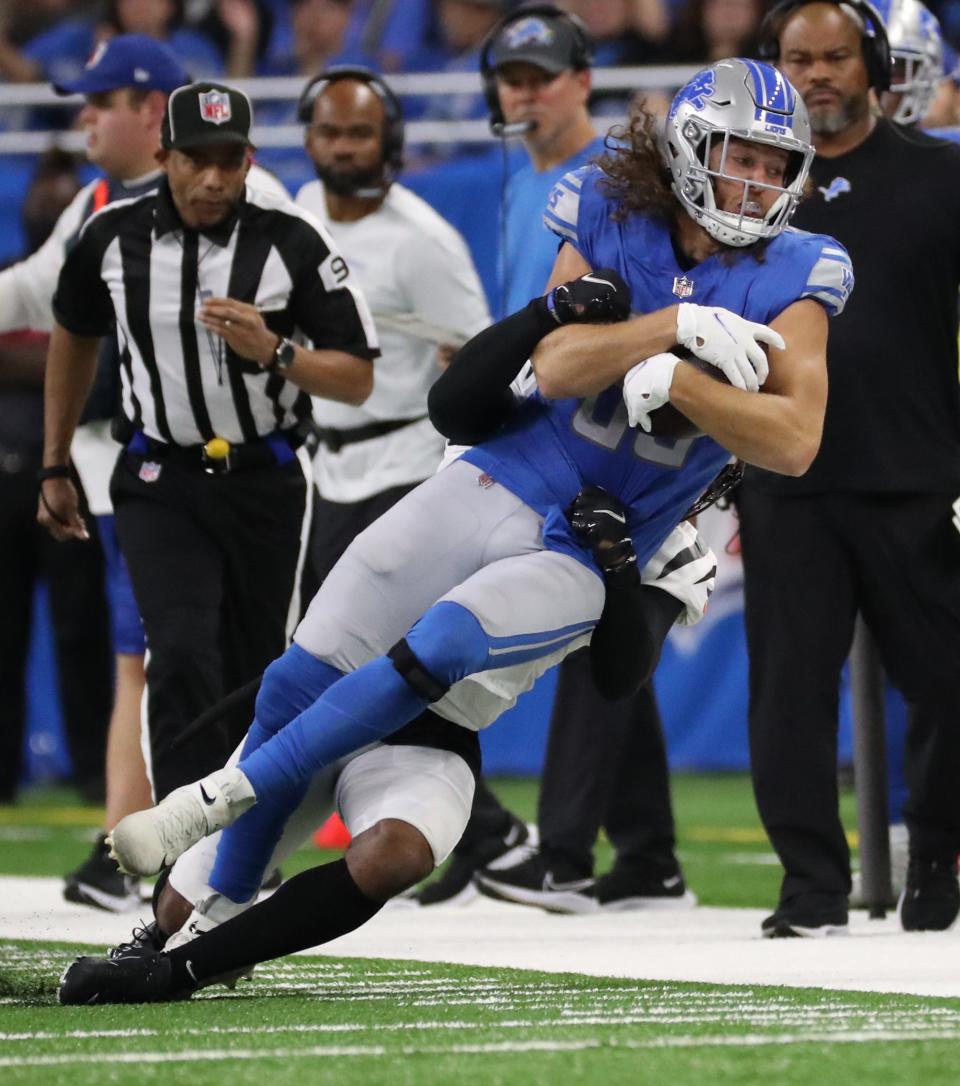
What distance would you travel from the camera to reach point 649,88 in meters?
8.36

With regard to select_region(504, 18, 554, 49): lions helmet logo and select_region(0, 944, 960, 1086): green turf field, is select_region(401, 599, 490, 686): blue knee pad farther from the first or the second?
select_region(504, 18, 554, 49): lions helmet logo

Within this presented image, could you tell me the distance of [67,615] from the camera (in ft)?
28.1

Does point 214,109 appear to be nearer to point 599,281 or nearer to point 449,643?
point 599,281

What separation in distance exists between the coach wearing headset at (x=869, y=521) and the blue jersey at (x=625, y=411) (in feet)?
2.84

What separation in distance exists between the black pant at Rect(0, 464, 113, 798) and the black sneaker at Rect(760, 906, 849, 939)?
4234 millimetres

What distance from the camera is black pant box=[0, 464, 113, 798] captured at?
28.1 feet

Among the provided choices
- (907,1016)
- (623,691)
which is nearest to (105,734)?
(623,691)

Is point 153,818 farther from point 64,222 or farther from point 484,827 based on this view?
point 64,222

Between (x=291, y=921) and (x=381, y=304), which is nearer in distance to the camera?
(x=291, y=921)

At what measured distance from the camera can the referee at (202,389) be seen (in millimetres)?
5020

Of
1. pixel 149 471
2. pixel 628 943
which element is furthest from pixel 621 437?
pixel 149 471

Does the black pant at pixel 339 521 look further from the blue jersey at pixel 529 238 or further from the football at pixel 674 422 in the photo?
the football at pixel 674 422

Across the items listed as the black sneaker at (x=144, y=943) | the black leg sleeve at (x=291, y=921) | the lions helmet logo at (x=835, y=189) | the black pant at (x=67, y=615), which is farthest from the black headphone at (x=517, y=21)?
the black pant at (x=67, y=615)

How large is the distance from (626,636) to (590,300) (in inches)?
22.0
